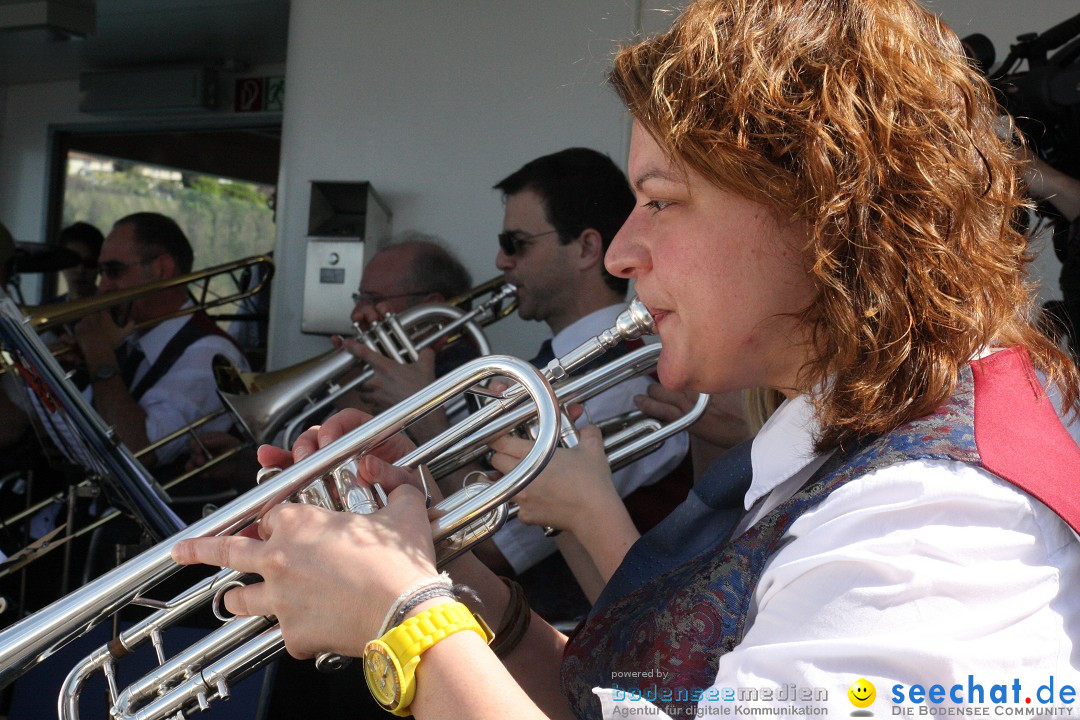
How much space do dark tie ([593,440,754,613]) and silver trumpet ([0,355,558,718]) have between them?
0.16 m

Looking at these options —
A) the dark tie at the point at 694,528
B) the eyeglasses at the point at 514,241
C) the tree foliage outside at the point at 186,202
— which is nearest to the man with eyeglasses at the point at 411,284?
the eyeglasses at the point at 514,241

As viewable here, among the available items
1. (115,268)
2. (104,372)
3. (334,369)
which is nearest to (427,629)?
(334,369)

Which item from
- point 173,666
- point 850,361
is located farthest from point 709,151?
point 173,666

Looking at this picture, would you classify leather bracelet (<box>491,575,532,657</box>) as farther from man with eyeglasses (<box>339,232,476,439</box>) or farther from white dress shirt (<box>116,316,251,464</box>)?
white dress shirt (<box>116,316,251,464</box>)

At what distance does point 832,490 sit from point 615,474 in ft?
4.73

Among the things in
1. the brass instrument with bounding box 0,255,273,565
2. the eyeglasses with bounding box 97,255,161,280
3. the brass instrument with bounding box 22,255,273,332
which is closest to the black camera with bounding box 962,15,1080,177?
the brass instrument with bounding box 0,255,273,565

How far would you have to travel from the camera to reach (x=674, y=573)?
1046mm

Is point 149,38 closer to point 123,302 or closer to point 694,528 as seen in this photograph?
point 123,302

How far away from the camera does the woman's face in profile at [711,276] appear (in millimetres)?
960

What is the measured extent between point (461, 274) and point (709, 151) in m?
2.61

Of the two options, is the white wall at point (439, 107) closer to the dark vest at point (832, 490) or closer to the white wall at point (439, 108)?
the white wall at point (439, 108)

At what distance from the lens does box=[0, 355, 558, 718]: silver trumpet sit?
114 centimetres

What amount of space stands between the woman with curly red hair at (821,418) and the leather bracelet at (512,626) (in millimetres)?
197

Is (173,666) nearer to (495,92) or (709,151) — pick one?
(709,151)
